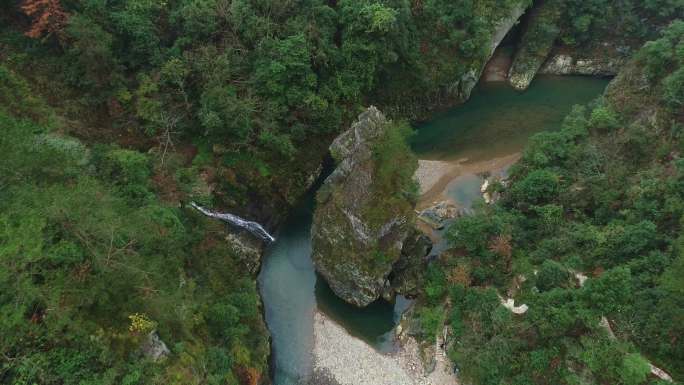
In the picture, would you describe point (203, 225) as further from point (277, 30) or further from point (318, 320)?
point (277, 30)

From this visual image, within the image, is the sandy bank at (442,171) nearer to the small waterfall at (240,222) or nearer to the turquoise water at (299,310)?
→ the turquoise water at (299,310)

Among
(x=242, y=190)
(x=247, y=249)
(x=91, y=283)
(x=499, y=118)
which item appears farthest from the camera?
(x=499, y=118)

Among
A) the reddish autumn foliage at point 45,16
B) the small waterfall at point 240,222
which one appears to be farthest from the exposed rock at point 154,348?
the reddish autumn foliage at point 45,16

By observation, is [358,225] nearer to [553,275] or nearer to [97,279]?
[553,275]

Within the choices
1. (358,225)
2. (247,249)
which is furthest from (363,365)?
(247,249)

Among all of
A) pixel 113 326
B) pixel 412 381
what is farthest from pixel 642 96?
pixel 113 326

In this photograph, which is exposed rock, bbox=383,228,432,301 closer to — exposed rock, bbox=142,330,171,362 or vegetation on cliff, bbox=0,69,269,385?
vegetation on cliff, bbox=0,69,269,385
